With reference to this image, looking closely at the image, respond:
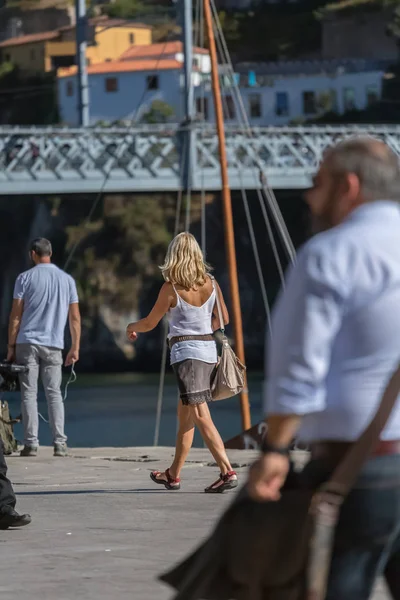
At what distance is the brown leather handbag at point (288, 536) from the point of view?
11.7ft

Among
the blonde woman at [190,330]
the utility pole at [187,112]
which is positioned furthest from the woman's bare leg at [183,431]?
the utility pole at [187,112]

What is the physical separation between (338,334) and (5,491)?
3.68m

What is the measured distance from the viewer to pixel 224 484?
8.87m

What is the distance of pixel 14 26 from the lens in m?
109

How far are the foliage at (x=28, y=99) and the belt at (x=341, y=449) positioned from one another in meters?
84.1

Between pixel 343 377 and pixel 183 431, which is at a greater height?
pixel 343 377

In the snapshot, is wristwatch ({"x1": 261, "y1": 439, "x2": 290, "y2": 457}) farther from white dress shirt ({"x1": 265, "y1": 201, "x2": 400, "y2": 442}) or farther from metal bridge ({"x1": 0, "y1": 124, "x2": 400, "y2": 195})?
metal bridge ({"x1": 0, "y1": 124, "x2": 400, "y2": 195})

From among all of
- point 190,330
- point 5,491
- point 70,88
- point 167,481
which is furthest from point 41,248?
point 70,88

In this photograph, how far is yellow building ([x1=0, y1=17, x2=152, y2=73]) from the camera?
96.5 metres

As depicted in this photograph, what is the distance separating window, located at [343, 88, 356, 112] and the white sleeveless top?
245ft

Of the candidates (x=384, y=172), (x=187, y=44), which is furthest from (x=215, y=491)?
(x=187, y=44)

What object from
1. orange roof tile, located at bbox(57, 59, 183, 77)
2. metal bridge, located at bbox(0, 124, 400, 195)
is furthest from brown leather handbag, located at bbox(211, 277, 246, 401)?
→ orange roof tile, located at bbox(57, 59, 183, 77)

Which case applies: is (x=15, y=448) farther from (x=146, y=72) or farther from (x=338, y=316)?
(x=146, y=72)

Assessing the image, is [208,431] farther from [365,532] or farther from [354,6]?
[354,6]
